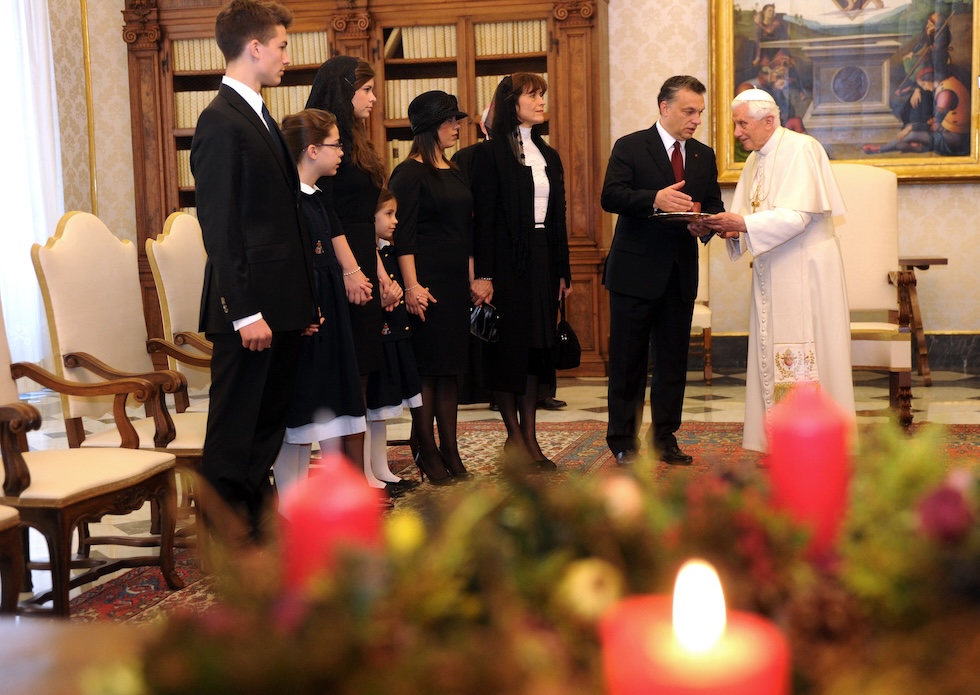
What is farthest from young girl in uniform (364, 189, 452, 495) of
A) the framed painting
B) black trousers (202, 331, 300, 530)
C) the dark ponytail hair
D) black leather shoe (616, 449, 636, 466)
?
the framed painting

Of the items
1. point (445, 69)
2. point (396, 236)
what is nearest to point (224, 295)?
point (396, 236)

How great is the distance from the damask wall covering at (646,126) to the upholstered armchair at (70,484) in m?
5.51

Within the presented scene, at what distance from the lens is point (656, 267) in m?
4.49

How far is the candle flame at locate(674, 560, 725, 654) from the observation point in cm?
47

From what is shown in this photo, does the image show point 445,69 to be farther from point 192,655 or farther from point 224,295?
point 192,655

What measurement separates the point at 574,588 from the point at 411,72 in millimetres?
7997

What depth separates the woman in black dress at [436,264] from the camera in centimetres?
426

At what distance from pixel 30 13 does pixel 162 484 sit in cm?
596

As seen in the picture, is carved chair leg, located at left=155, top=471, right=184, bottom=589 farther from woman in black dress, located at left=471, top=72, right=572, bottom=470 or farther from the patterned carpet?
woman in black dress, located at left=471, top=72, right=572, bottom=470

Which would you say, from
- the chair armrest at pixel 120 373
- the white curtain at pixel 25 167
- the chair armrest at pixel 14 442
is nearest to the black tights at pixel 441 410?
the chair armrest at pixel 120 373

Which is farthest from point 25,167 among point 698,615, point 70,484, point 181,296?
point 698,615

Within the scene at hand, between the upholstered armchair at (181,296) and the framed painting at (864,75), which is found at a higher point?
the framed painting at (864,75)

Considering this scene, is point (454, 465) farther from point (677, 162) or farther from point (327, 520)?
point (327, 520)

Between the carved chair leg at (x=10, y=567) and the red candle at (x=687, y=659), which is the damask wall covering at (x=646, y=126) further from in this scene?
the red candle at (x=687, y=659)
